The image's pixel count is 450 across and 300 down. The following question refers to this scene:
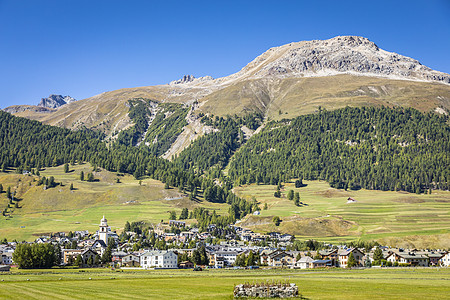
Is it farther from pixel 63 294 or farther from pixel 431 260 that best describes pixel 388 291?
pixel 431 260

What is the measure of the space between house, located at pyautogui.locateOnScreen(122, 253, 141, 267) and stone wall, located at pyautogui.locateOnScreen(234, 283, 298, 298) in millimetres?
113949

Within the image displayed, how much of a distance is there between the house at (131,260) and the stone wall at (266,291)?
374 ft

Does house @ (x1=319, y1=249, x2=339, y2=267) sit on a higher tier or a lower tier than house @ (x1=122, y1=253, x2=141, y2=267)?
higher

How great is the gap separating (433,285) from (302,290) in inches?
805

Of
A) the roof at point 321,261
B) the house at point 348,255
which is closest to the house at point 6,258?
the roof at point 321,261

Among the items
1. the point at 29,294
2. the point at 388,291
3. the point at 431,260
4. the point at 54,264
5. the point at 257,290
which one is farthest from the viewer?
the point at 431,260

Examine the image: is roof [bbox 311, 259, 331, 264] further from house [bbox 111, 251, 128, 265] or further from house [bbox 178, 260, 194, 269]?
house [bbox 111, 251, 128, 265]

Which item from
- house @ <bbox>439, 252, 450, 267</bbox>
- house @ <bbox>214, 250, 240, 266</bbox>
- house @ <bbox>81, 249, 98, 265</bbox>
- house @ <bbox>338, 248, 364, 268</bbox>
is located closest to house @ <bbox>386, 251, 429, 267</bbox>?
house @ <bbox>439, 252, 450, 267</bbox>

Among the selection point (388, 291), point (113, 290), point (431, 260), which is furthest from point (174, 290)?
point (431, 260)

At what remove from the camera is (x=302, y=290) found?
64625mm

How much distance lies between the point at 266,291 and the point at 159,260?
105939mm

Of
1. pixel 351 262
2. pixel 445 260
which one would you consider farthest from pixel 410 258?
pixel 351 262

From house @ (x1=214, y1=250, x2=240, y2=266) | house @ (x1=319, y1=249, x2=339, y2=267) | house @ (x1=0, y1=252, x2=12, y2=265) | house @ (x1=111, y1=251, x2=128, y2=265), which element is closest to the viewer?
house @ (x1=319, y1=249, x2=339, y2=267)

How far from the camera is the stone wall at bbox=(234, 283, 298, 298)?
5450cm
